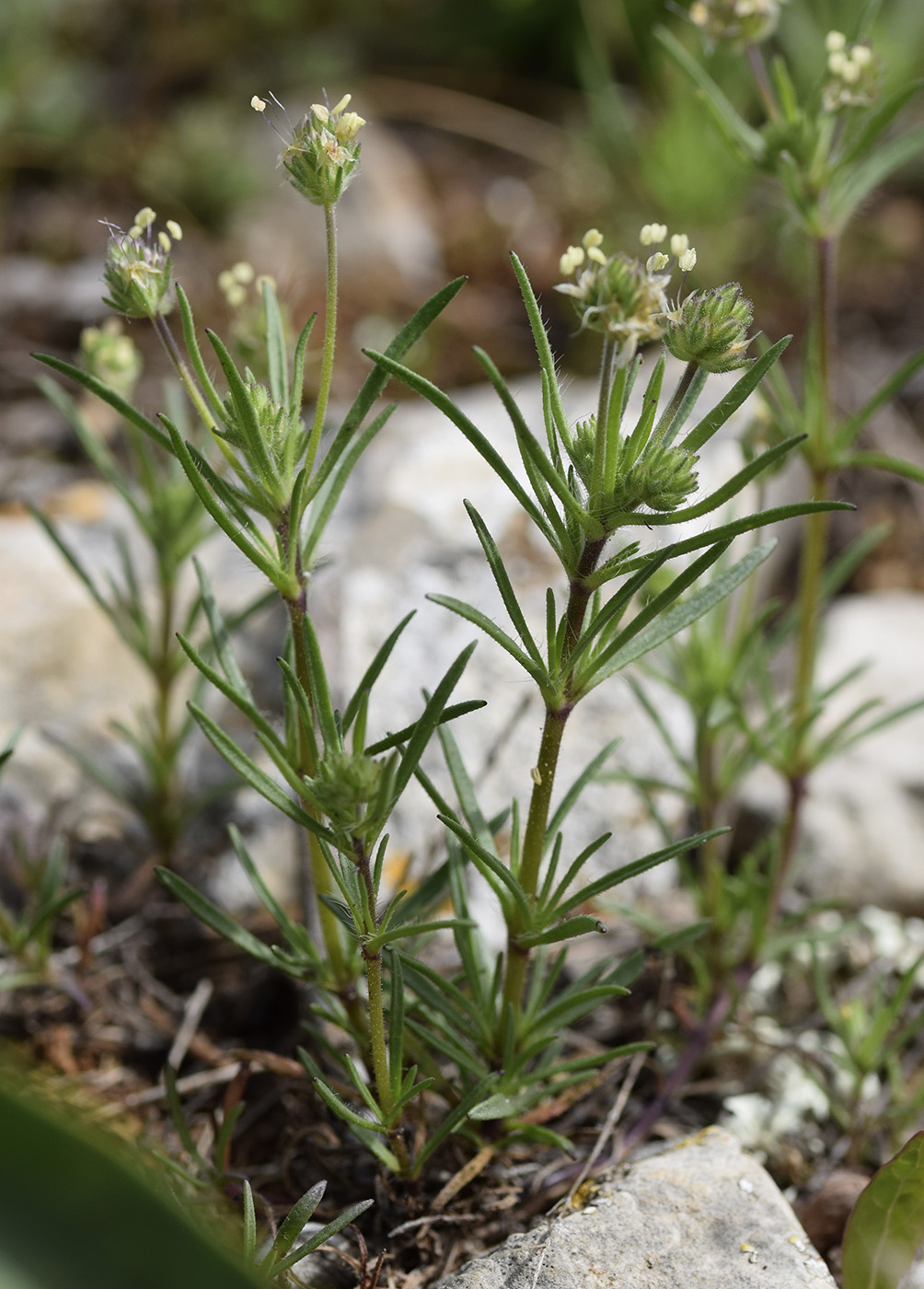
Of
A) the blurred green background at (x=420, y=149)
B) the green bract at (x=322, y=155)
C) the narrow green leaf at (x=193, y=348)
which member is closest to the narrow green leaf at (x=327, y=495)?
the narrow green leaf at (x=193, y=348)

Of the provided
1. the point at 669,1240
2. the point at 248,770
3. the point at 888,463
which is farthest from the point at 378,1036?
the point at 888,463

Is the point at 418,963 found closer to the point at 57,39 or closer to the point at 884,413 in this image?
the point at 884,413

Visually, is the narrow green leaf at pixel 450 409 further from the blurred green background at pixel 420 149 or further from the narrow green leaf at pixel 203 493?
the blurred green background at pixel 420 149

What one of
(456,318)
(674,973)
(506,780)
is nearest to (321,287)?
(456,318)

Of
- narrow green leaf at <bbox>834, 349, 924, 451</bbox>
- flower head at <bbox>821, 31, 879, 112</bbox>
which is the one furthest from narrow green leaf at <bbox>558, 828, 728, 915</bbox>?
flower head at <bbox>821, 31, 879, 112</bbox>

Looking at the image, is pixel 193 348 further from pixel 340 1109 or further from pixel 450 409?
pixel 340 1109

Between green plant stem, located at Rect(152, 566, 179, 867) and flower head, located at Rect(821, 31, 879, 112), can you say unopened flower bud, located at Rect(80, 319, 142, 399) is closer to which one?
green plant stem, located at Rect(152, 566, 179, 867)
